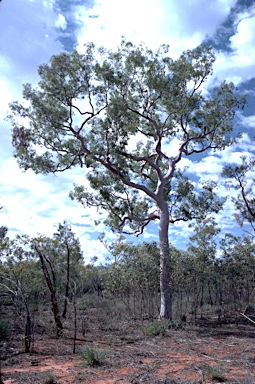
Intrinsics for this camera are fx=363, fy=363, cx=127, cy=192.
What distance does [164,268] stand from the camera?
14875mm

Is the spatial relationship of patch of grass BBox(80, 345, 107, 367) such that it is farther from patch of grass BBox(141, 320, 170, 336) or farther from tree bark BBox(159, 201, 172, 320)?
tree bark BBox(159, 201, 172, 320)

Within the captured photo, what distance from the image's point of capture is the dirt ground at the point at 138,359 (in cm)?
598

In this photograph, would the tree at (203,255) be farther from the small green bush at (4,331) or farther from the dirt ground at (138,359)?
the small green bush at (4,331)

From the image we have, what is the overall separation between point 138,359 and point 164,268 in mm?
7305

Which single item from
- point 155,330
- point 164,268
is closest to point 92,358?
point 155,330

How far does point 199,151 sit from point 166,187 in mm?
2349

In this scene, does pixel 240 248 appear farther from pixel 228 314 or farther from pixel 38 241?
pixel 38 241

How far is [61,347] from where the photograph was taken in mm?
9180

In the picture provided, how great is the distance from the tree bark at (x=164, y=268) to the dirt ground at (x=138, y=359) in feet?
7.09

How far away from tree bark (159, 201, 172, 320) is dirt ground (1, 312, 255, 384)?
2160 mm

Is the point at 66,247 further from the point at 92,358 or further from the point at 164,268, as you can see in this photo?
the point at 92,358

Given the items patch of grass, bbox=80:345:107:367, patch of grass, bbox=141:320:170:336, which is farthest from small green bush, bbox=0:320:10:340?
patch of grass, bbox=141:320:170:336

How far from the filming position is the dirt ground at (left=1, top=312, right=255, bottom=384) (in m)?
5.98

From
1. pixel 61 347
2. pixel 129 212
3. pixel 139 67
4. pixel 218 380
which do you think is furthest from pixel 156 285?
pixel 218 380
